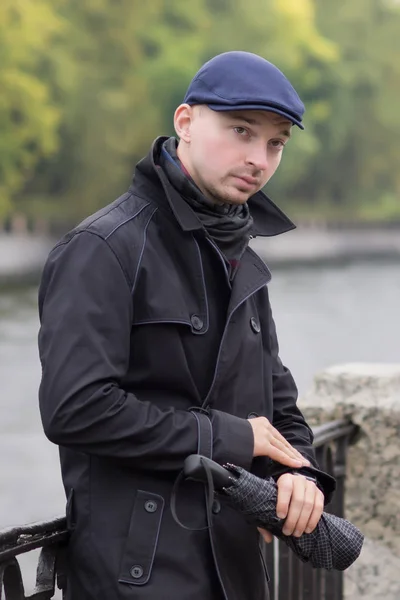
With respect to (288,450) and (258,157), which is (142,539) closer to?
(288,450)

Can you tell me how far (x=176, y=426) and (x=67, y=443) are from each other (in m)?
0.19

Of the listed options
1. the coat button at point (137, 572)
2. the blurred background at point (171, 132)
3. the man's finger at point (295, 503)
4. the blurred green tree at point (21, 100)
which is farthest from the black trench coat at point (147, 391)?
the blurred green tree at point (21, 100)

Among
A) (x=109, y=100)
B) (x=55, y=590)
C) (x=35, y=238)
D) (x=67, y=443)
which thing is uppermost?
(x=109, y=100)

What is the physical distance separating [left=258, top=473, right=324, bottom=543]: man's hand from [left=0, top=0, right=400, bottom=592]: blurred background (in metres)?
17.0

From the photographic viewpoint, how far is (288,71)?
59.3 m

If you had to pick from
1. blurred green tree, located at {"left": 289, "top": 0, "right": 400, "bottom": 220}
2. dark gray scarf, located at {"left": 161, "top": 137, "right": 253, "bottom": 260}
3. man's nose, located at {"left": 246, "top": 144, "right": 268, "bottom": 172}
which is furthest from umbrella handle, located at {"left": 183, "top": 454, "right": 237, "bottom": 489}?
blurred green tree, located at {"left": 289, "top": 0, "right": 400, "bottom": 220}

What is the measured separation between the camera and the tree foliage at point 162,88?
46.2 meters

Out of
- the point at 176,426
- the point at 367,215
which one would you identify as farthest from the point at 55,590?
the point at 367,215

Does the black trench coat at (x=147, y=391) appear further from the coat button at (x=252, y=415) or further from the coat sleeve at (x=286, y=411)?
the coat sleeve at (x=286, y=411)

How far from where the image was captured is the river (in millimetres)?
13156

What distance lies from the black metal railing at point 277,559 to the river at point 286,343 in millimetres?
71

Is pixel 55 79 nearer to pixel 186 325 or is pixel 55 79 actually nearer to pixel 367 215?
pixel 367 215

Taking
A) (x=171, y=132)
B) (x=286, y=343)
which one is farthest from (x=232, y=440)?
(x=171, y=132)

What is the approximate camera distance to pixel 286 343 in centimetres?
2811
